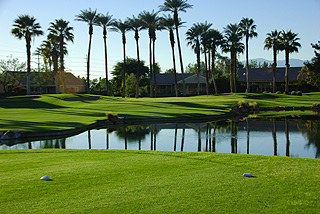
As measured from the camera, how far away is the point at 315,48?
177 ft

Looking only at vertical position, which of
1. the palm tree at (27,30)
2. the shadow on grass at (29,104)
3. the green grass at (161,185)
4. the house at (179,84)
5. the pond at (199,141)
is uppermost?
the palm tree at (27,30)

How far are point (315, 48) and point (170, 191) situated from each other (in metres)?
54.6

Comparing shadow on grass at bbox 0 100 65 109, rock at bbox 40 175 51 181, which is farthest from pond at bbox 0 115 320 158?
shadow on grass at bbox 0 100 65 109

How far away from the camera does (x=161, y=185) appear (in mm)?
6387

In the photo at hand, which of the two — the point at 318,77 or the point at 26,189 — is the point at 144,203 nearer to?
the point at 26,189

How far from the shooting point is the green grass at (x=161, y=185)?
5273 millimetres

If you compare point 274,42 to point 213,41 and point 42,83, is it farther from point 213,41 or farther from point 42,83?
point 42,83

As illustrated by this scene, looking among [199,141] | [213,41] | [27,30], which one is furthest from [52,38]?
[199,141]

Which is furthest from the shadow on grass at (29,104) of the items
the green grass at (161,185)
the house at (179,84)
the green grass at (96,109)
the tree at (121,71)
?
the tree at (121,71)

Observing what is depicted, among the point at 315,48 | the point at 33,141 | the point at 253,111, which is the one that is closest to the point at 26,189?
the point at 33,141

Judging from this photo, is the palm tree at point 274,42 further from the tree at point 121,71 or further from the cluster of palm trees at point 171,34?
the tree at point 121,71

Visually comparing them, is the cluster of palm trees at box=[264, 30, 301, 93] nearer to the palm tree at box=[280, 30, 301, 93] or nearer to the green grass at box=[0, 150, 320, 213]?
the palm tree at box=[280, 30, 301, 93]

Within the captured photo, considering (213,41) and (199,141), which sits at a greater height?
(213,41)

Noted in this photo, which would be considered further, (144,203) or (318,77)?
(318,77)
